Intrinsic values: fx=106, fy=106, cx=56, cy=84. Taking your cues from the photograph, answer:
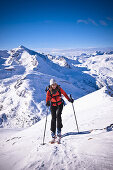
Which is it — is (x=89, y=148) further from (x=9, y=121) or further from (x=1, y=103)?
(x=1, y=103)

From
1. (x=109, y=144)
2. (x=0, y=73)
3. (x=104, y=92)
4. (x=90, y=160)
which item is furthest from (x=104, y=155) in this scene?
(x=0, y=73)

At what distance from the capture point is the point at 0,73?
16562 cm

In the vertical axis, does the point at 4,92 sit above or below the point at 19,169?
above

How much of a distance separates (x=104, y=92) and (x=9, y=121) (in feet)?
226

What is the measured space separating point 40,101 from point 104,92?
218ft

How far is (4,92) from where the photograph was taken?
361 ft

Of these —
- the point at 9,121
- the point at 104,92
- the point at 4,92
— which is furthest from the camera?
the point at 4,92

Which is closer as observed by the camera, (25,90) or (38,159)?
(38,159)

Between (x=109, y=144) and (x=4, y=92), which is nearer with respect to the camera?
(x=109, y=144)

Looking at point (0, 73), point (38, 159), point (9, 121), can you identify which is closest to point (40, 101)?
point (9, 121)

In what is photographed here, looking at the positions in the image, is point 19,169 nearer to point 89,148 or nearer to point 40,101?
point 89,148

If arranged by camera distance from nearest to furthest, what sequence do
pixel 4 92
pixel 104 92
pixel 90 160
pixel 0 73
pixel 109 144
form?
pixel 90 160 < pixel 109 144 < pixel 104 92 < pixel 4 92 < pixel 0 73

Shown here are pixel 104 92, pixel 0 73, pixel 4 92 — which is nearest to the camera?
pixel 104 92

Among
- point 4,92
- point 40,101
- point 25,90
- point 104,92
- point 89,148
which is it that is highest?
point 4,92
